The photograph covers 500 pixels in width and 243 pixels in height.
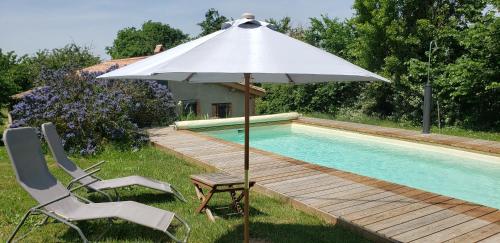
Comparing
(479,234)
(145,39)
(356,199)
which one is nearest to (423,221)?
(479,234)

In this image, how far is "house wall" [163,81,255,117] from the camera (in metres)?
19.6

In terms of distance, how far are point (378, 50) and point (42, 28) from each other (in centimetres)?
2554

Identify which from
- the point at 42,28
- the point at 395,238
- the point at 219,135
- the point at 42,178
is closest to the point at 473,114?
the point at 219,135

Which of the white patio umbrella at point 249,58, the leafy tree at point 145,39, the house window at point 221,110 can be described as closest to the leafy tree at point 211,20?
the leafy tree at point 145,39

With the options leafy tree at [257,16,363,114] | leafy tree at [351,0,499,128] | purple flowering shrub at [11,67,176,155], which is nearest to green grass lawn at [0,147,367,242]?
purple flowering shrub at [11,67,176,155]

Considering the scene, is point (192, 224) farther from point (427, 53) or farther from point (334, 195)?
point (427, 53)

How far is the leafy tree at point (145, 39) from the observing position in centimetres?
6134

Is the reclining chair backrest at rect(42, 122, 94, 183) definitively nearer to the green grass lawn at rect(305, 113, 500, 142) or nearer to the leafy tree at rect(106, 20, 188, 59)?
the green grass lawn at rect(305, 113, 500, 142)

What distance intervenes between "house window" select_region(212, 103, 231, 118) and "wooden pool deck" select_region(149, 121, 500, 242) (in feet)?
42.2

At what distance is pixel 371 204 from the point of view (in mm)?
5781

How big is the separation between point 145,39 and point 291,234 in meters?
61.4

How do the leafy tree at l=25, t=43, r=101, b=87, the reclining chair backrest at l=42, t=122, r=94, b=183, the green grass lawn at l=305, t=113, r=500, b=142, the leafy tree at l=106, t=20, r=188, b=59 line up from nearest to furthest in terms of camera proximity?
the reclining chair backrest at l=42, t=122, r=94, b=183 → the green grass lawn at l=305, t=113, r=500, b=142 → the leafy tree at l=25, t=43, r=101, b=87 → the leafy tree at l=106, t=20, r=188, b=59

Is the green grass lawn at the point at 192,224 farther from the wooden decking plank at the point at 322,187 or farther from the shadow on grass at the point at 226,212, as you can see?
the wooden decking plank at the point at 322,187

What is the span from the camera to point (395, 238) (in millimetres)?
4559
